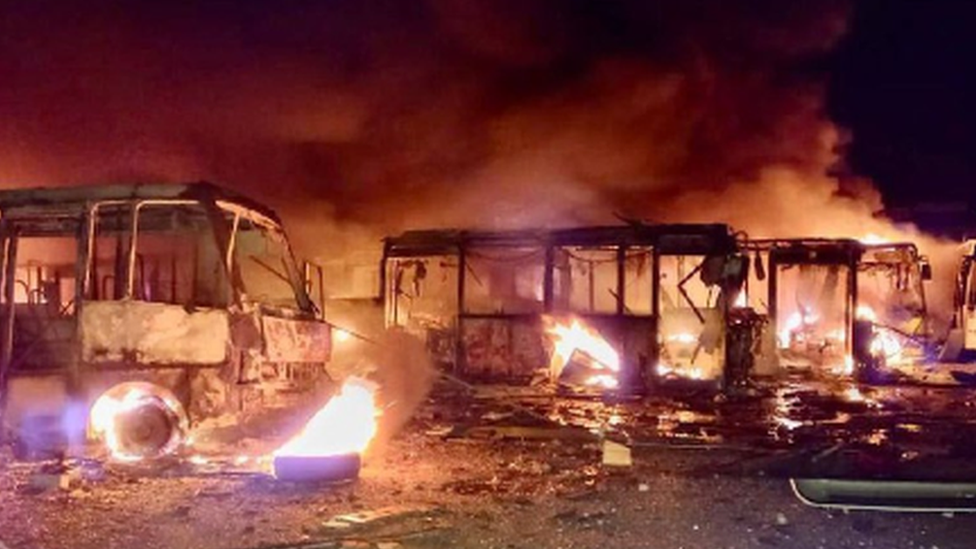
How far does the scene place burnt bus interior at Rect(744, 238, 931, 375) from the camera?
20581mm

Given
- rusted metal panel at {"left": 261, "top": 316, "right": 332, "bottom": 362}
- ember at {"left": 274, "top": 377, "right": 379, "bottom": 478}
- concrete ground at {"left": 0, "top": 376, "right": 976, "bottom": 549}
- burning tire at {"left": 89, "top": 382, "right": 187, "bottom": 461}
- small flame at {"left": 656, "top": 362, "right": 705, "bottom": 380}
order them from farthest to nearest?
small flame at {"left": 656, "top": 362, "right": 705, "bottom": 380}, rusted metal panel at {"left": 261, "top": 316, "right": 332, "bottom": 362}, burning tire at {"left": 89, "top": 382, "right": 187, "bottom": 461}, ember at {"left": 274, "top": 377, "right": 379, "bottom": 478}, concrete ground at {"left": 0, "top": 376, "right": 976, "bottom": 549}

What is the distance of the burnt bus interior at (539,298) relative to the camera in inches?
664

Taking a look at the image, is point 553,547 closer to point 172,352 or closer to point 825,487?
point 825,487

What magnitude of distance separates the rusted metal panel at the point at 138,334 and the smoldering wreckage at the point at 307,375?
13 mm

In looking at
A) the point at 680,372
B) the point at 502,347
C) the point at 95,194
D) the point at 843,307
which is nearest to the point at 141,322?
the point at 95,194

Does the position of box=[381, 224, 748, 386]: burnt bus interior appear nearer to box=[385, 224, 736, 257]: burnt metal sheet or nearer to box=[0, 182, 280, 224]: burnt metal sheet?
box=[385, 224, 736, 257]: burnt metal sheet

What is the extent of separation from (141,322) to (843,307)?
1975 cm

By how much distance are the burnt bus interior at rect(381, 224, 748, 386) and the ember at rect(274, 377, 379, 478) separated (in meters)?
8.34

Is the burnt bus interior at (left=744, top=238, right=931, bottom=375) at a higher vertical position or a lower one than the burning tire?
higher

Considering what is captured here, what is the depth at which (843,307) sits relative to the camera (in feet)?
77.8

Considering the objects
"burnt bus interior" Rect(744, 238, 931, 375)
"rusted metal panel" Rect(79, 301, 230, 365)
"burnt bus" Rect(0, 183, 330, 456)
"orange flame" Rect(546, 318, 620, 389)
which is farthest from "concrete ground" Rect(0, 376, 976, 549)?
"burnt bus interior" Rect(744, 238, 931, 375)

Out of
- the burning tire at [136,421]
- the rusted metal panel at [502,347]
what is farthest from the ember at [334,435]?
the rusted metal panel at [502,347]

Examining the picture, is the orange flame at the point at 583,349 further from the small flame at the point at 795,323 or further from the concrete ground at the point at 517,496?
the small flame at the point at 795,323

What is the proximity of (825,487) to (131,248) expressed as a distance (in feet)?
20.2
